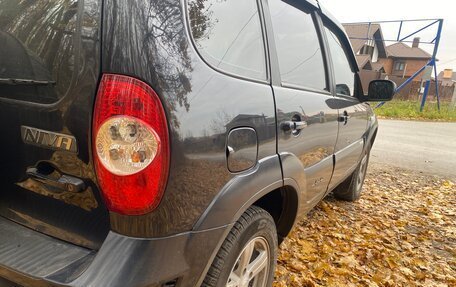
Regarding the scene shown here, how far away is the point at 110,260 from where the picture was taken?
3.67 ft

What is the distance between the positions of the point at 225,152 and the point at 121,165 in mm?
410

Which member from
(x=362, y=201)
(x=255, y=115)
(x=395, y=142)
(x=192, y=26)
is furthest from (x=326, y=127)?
(x=395, y=142)

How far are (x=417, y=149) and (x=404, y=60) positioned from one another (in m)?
43.5

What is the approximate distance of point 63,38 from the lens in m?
1.21

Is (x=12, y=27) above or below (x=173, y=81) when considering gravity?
above

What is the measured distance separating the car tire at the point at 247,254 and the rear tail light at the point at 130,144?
0.49 metres

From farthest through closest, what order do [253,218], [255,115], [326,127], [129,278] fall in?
1. [326,127]
2. [253,218]
3. [255,115]
4. [129,278]

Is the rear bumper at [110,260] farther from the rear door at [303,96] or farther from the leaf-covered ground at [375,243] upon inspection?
the leaf-covered ground at [375,243]

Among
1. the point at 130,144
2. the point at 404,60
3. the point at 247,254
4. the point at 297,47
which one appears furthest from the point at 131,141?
the point at 404,60

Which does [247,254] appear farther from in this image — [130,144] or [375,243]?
[375,243]

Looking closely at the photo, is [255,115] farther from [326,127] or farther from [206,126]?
[326,127]

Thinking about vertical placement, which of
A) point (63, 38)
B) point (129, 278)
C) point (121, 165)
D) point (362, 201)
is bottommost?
point (362, 201)

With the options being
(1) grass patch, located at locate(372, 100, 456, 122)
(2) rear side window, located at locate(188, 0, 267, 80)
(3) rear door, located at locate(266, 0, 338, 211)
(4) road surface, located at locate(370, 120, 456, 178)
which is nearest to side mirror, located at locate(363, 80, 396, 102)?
(3) rear door, located at locate(266, 0, 338, 211)

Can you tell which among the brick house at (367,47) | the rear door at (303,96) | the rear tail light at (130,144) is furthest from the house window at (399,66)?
the rear tail light at (130,144)
